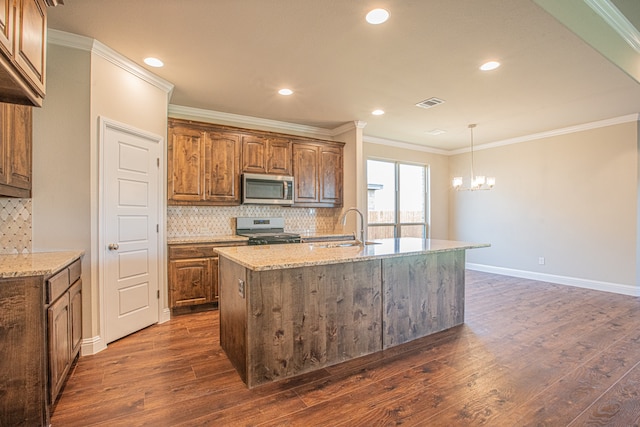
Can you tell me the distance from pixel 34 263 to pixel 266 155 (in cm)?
302

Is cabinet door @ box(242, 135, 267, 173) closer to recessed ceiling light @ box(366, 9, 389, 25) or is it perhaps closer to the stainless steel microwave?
the stainless steel microwave

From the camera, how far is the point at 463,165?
6.89 m

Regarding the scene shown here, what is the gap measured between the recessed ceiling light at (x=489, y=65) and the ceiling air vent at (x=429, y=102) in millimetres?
867

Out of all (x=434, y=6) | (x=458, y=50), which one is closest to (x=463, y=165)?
(x=458, y=50)

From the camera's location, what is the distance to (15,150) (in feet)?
7.20

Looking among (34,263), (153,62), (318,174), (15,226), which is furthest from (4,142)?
(318,174)

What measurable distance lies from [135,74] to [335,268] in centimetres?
267

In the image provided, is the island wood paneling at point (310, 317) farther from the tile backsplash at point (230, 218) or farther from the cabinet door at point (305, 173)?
the cabinet door at point (305, 173)

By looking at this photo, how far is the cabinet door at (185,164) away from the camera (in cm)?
389

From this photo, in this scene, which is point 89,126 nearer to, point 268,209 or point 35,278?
point 35,278

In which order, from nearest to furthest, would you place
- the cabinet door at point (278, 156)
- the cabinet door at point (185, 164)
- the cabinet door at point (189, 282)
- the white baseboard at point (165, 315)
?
the white baseboard at point (165, 315)
the cabinet door at point (189, 282)
the cabinet door at point (185, 164)
the cabinet door at point (278, 156)

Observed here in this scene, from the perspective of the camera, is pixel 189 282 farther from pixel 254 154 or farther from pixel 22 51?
pixel 22 51

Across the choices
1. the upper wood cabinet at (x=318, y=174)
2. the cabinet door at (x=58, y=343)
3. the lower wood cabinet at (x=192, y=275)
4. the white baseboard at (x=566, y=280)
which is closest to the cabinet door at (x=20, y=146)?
the cabinet door at (x=58, y=343)

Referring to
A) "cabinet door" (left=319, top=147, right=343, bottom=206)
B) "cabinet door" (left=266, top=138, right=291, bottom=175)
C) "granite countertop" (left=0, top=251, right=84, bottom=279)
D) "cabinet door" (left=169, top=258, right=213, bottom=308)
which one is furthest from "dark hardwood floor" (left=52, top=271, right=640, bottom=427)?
"cabinet door" (left=319, top=147, right=343, bottom=206)
